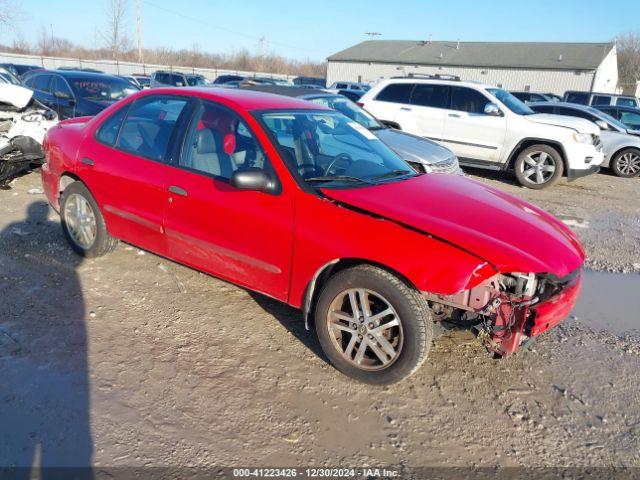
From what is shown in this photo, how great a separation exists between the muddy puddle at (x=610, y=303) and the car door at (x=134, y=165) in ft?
12.0

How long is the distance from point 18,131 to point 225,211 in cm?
539

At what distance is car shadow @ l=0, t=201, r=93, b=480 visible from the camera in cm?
242

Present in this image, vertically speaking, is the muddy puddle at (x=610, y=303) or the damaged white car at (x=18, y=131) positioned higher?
the damaged white car at (x=18, y=131)

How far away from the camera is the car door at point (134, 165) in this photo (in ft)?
12.8

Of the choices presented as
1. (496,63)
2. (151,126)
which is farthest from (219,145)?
(496,63)

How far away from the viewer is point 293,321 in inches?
152

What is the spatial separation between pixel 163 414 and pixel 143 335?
0.93 metres

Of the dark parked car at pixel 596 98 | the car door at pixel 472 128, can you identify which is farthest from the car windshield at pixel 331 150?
the dark parked car at pixel 596 98

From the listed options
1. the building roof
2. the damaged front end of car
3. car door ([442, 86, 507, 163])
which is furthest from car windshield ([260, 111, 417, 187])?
the building roof

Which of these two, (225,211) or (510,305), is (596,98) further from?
(225,211)

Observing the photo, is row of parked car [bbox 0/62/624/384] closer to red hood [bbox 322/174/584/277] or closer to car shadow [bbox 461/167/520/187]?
red hood [bbox 322/174/584/277]

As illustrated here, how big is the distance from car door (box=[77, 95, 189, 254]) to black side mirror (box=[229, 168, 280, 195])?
3.03 feet

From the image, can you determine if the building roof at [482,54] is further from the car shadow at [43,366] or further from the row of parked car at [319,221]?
the car shadow at [43,366]

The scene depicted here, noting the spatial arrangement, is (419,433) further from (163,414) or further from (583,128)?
(583,128)
